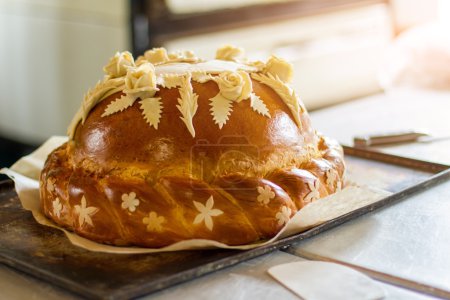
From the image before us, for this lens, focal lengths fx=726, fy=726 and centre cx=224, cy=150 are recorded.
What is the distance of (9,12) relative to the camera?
3.89 metres

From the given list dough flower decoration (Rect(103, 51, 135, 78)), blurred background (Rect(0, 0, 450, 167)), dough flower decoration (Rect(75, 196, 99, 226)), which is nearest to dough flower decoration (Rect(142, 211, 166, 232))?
dough flower decoration (Rect(75, 196, 99, 226))

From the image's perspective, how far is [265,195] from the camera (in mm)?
1380

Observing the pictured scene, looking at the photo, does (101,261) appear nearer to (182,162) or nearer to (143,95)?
(182,162)

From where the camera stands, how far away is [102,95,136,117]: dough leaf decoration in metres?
1.44

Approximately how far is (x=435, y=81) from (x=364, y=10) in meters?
0.75

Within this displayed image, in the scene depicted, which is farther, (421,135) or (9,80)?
(9,80)

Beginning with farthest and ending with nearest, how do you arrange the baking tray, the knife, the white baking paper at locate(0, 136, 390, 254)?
the knife < the white baking paper at locate(0, 136, 390, 254) < the baking tray

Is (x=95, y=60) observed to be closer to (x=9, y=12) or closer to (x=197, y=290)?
(x=9, y=12)

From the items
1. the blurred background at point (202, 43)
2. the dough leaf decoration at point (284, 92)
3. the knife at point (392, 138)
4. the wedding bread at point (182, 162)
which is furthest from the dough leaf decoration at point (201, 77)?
the blurred background at point (202, 43)

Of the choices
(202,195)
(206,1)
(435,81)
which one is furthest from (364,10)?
(202,195)

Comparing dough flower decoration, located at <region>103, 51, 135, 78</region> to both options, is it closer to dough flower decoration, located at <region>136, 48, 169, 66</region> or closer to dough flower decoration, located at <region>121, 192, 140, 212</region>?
dough flower decoration, located at <region>136, 48, 169, 66</region>

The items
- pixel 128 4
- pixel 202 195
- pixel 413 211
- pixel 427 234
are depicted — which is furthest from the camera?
pixel 128 4

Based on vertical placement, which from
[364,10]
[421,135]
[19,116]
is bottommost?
[19,116]

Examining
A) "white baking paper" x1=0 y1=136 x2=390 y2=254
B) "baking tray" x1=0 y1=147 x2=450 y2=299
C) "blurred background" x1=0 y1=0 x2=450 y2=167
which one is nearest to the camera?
"baking tray" x1=0 y1=147 x2=450 y2=299
